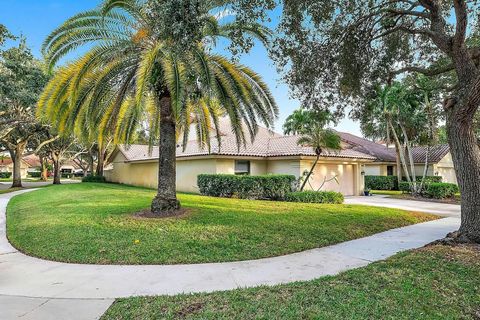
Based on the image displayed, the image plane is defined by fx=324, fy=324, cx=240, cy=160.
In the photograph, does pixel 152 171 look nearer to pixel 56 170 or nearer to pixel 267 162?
pixel 267 162

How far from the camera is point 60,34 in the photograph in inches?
399

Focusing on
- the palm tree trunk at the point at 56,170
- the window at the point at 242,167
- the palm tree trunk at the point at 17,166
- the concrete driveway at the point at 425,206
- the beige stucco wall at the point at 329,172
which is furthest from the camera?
the palm tree trunk at the point at 56,170

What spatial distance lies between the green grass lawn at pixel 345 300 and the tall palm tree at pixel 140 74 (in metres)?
5.57

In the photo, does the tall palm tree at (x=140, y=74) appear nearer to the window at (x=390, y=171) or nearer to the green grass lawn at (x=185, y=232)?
the green grass lawn at (x=185, y=232)

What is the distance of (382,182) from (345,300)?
2790 centimetres

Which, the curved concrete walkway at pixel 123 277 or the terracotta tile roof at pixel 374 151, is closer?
the curved concrete walkway at pixel 123 277

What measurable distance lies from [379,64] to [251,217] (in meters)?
6.92

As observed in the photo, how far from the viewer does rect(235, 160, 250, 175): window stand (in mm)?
21188

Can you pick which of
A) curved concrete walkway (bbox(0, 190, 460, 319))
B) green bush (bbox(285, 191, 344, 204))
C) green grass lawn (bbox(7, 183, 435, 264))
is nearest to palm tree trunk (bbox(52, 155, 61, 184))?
green grass lawn (bbox(7, 183, 435, 264))

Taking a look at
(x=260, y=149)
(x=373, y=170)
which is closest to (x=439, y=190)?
(x=373, y=170)

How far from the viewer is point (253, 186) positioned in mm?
17609

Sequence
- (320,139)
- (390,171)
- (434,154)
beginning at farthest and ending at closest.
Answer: (390,171) < (434,154) < (320,139)

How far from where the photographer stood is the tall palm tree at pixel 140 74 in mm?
9242

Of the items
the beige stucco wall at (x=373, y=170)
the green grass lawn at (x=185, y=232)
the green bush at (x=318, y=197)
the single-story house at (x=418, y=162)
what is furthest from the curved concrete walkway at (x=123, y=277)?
the beige stucco wall at (x=373, y=170)
